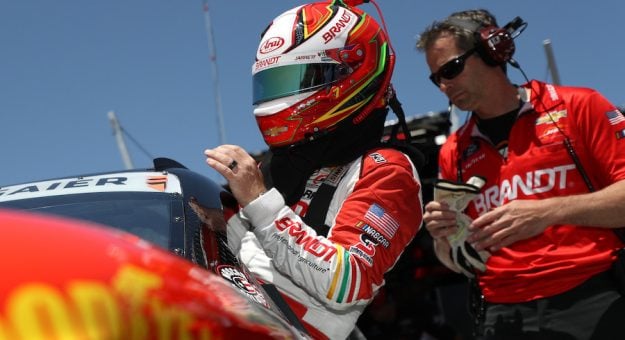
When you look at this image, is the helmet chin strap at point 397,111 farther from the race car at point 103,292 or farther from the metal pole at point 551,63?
the metal pole at point 551,63

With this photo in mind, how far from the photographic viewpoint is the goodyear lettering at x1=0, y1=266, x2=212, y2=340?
3.04 feet

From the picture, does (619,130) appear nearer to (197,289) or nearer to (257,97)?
(257,97)

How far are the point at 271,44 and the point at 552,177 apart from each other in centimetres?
117

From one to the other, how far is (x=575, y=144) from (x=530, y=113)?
26 centimetres

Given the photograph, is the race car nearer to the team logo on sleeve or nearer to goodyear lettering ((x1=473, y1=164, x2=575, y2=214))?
the team logo on sleeve

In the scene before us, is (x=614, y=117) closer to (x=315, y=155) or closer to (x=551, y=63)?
(x=315, y=155)

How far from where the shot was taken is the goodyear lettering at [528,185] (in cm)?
288

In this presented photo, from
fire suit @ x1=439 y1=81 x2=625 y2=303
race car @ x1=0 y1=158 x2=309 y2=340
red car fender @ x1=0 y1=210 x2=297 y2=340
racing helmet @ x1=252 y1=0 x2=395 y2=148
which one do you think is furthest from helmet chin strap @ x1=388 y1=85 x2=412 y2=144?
red car fender @ x1=0 y1=210 x2=297 y2=340

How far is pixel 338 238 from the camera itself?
229cm

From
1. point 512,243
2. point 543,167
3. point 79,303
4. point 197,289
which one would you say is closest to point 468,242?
point 512,243

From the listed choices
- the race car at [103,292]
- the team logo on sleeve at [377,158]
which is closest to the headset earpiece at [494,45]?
the team logo on sleeve at [377,158]

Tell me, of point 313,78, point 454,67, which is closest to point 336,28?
point 313,78

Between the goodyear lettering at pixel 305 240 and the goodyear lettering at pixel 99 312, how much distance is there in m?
1.12

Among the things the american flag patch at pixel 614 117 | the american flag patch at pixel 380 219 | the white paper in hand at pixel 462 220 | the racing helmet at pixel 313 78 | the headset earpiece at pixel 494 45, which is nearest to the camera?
the american flag patch at pixel 380 219
